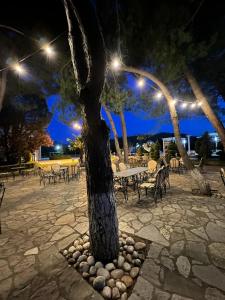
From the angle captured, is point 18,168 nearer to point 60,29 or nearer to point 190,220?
point 60,29

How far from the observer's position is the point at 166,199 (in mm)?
4391

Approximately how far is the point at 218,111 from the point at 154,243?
30.6 ft

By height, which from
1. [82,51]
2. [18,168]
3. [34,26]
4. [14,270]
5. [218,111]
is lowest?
[14,270]

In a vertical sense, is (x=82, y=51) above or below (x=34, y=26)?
below

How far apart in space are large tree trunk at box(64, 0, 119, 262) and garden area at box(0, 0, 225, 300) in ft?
0.04

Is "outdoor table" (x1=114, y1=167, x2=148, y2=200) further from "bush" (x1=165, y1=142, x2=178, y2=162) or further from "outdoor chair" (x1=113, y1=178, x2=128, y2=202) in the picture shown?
"bush" (x1=165, y1=142, x2=178, y2=162)

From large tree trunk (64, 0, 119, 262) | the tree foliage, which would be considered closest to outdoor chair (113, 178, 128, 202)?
large tree trunk (64, 0, 119, 262)

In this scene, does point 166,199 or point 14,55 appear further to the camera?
point 14,55

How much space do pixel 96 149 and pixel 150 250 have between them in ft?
5.37

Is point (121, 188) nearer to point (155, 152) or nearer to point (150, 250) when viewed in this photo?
point (150, 250)

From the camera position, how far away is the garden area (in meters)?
1.80

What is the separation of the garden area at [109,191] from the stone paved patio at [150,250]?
0.01 m

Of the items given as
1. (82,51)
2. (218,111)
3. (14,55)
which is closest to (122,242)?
(82,51)

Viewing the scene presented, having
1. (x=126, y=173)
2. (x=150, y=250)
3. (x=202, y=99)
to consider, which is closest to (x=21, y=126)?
(x=126, y=173)
